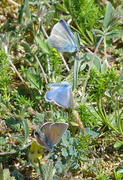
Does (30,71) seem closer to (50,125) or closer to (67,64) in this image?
(67,64)

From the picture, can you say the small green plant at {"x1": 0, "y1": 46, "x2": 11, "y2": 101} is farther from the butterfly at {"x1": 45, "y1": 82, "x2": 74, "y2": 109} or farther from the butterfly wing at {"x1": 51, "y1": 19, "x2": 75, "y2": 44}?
the butterfly at {"x1": 45, "y1": 82, "x2": 74, "y2": 109}

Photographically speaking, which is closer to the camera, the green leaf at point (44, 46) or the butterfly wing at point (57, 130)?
the butterfly wing at point (57, 130)

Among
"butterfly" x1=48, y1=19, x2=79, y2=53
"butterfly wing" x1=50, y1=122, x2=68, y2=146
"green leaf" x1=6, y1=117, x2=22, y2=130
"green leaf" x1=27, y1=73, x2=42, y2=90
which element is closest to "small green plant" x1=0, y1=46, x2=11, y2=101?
"green leaf" x1=27, y1=73, x2=42, y2=90

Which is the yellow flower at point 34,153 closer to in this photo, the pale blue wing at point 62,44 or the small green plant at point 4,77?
the small green plant at point 4,77

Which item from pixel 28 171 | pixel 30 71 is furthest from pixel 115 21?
pixel 28 171

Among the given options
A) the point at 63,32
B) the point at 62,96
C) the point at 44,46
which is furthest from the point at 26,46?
the point at 62,96

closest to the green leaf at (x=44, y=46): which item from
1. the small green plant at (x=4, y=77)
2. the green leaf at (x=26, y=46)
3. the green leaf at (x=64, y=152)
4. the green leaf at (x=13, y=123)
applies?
the green leaf at (x=26, y=46)

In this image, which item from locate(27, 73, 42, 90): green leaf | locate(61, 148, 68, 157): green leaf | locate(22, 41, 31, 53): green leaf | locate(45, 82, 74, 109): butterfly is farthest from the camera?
locate(22, 41, 31, 53): green leaf
